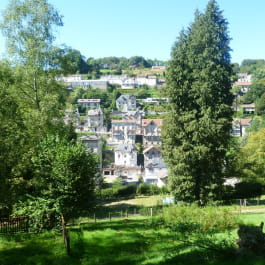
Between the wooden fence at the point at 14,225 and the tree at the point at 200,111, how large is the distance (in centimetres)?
993

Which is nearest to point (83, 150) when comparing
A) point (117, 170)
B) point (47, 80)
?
point (47, 80)

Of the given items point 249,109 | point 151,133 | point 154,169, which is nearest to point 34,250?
point 154,169

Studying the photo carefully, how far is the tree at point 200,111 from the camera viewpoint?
18281 millimetres

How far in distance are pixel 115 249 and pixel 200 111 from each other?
1187 cm

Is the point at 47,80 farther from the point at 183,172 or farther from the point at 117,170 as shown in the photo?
the point at 117,170

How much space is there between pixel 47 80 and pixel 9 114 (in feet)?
13.0

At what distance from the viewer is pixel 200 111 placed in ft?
62.6

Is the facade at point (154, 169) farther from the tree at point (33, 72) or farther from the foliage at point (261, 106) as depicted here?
the foliage at point (261, 106)

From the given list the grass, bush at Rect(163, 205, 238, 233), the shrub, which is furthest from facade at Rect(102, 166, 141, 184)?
bush at Rect(163, 205, 238, 233)

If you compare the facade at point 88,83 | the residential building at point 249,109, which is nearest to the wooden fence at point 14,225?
the residential building at point 249,109

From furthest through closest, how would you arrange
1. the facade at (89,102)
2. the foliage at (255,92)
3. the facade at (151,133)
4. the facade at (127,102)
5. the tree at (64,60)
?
the facade at (89,102)
the facade at (127,102)
the foliage at (255,92)
the facade at (151,133)
the tree at (64,60)

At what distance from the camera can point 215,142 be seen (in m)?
18.7

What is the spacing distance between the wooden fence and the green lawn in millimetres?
648

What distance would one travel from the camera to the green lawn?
713 cm
